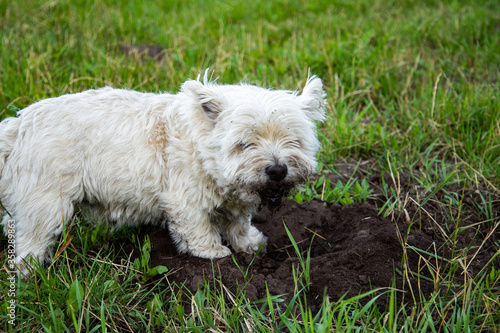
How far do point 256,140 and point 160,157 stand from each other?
777mm

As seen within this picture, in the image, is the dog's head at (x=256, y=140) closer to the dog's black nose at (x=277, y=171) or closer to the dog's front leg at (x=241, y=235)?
the dog's black nose at (x=277, y=171)

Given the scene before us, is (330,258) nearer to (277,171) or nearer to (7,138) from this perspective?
(277,171)

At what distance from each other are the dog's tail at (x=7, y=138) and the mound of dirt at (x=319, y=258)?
1300 mm

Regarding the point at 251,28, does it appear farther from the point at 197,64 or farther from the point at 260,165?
the point at 260,165

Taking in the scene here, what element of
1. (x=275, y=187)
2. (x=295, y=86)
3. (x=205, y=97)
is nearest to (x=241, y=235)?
(x=275, y=187)

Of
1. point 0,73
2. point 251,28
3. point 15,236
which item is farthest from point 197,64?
point 15,236

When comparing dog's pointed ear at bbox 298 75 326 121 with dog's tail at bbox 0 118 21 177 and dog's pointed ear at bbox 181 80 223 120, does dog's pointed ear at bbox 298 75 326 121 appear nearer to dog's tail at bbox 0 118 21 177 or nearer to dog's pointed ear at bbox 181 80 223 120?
dog's pointed ear at bbox 181 80 223 120

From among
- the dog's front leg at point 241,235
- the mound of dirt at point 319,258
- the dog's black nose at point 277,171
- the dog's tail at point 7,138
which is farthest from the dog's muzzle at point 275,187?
the dog's tail at point 7,138

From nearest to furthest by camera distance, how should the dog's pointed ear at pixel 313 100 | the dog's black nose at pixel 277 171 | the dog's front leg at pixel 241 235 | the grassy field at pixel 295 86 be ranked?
1. the grassy field at pixel 295 86
2. the dog's black nose at pixel 277 171
3. the dog's pointed ear at pixel 313 100
4. the dog's front leg at pixel 241 235

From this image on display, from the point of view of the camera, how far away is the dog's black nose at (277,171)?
2953 mm

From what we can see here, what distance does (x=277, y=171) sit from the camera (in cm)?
296

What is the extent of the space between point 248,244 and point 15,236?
1.84 m

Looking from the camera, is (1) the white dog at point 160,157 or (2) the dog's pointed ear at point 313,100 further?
(2) the dog's pointed ear at point 313,100

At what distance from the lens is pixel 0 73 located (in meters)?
5.40
